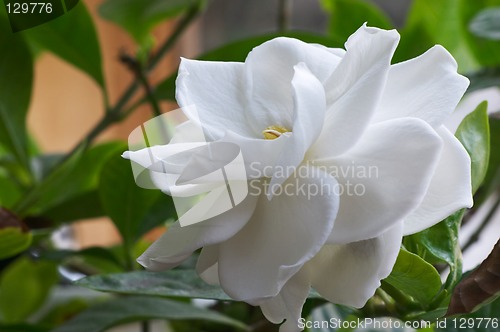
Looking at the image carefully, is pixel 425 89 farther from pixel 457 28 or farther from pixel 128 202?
pixel 457 28

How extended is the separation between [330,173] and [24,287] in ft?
1.88

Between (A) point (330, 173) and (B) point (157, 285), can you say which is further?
(B) point (157, 285)

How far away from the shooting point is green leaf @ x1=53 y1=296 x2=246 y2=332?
0.46 metres

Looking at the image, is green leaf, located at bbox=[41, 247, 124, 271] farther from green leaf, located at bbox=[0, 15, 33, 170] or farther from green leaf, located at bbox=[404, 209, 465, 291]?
green leaf, located at bbox=[404, 209, 465, 291]

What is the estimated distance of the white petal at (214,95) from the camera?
261mm

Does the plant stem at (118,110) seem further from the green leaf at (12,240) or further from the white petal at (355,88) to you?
the white petal at (355,88)

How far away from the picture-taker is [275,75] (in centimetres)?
27

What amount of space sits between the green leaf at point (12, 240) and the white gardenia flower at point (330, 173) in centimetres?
17

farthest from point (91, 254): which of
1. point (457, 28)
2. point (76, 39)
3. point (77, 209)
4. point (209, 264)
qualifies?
point (457, 28)

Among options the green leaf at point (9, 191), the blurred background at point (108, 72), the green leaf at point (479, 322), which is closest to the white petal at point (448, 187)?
the green leaf at point (479, 322)

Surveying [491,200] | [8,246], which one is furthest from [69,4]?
[491,200]

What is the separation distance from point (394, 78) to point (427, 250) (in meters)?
0.08

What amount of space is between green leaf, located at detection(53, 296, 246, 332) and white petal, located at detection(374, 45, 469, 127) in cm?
26

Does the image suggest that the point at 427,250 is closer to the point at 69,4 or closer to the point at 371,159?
the point at 371,159
